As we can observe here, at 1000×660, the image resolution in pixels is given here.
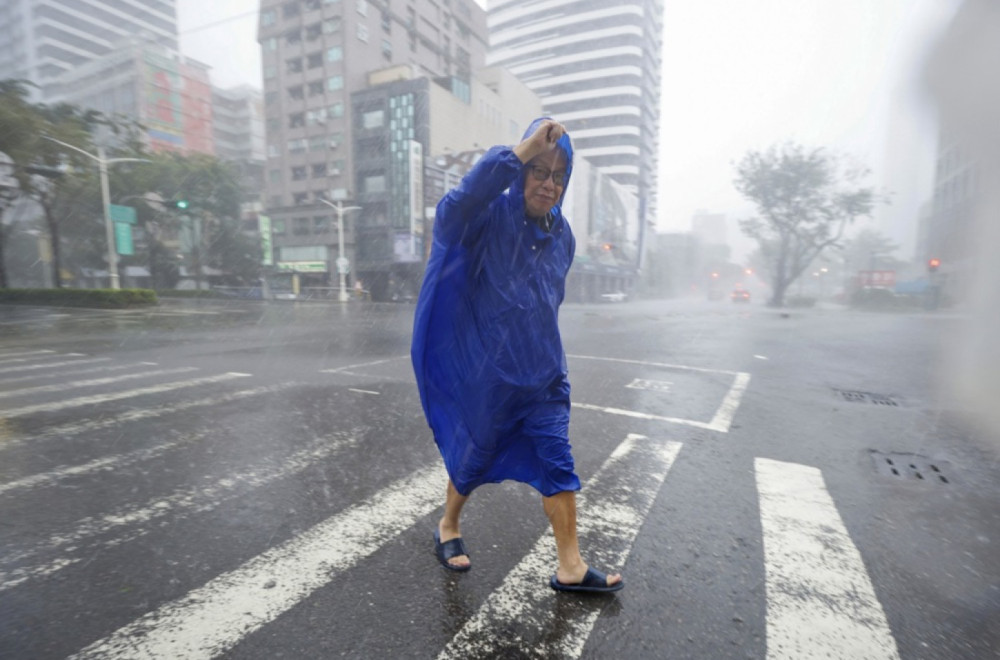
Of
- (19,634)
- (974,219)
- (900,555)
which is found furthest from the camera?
(974,219)

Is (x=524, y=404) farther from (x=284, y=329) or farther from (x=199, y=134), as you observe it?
(x=199, y=134)

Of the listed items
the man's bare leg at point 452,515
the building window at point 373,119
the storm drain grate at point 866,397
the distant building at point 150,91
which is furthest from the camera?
the building window at point 373,119

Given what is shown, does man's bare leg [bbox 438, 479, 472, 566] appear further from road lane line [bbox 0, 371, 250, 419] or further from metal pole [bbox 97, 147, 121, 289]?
metal pole [bbox 97, 147, 121, 289]

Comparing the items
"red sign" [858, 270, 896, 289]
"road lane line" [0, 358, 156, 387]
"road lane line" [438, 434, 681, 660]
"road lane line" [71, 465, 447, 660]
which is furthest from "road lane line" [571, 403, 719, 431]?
"red sign" [858, 270, 896, 289]

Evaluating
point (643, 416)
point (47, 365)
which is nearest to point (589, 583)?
point (643, 416)

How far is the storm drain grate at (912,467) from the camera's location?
359 cm

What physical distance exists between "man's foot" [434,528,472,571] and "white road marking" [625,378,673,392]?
461 centimetres

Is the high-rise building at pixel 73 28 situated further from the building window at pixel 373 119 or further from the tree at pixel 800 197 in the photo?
the tree at pixel 800 197

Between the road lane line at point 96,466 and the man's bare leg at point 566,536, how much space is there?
3.08m

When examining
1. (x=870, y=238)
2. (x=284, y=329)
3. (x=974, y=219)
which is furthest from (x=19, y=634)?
(x=870, y=238)

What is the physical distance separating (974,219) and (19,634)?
10.2 metres

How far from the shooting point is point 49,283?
192ft

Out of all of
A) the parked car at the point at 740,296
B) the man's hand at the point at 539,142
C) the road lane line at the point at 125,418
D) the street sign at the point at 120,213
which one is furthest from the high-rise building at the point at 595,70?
the man's hand at the point at 539,142

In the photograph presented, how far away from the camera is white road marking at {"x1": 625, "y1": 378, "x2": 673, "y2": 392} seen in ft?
21.3
